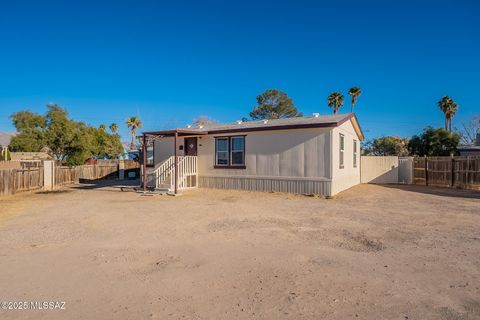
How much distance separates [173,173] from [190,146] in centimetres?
240

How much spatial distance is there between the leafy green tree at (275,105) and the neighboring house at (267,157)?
2218cm

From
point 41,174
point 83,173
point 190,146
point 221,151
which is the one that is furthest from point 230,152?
point 83,173

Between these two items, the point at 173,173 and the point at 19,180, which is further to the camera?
the point at 173,173

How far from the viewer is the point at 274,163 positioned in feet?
48.1

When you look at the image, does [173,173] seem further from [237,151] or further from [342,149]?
[342,149]

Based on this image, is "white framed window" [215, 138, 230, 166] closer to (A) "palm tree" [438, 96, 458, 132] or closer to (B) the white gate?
(B) the white gate

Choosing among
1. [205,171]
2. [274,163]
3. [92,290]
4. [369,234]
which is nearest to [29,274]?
[92,290]

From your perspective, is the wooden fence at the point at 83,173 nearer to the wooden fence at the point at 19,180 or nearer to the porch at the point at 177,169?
the wooden fence at the point at 19,180

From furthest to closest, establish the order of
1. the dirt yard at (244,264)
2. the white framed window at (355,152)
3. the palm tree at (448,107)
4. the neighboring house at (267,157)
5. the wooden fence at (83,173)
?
the palm tree at (448,107), the wooden fence at (83,173), the white framed window at (355,152), the neighboring house at (267,157), the dirt yard at (244,264)

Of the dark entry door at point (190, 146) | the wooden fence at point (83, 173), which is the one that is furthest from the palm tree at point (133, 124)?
the dark entry door at point (190, 146)

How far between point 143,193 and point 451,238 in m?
12.1

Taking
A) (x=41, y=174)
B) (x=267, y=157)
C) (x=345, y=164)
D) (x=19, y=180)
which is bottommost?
(x=19, y=180)

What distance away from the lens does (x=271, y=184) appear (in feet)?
48.5

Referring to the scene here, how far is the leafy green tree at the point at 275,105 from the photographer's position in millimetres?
39969
